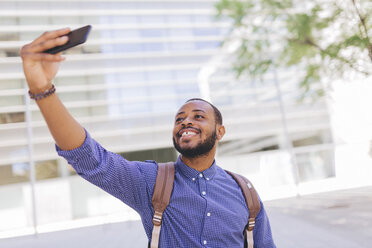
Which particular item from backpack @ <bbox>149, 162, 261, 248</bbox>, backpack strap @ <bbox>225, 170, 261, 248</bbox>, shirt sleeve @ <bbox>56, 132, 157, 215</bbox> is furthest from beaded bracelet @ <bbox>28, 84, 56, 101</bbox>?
backpack strap @ <bbox>225, 170, 261, 248</bbox>

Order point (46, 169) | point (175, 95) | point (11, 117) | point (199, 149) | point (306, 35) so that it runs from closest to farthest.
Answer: point (199, 149)
point (306, 35)
point (11, 117)
point (46, 169)
point (175, 95)

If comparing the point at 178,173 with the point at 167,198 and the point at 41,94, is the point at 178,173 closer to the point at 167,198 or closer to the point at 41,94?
the point at 167,198

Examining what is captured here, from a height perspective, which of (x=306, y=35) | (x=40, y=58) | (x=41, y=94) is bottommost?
(x=41, y=94)

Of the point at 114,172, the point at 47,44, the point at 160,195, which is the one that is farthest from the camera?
the point at 160,195

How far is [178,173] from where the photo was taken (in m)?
1.80

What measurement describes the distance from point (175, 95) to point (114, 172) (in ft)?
54.0

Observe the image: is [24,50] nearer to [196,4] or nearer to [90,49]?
[90,49]

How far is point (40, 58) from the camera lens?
41.9 inches

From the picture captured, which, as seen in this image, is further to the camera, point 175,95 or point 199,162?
point 175,95

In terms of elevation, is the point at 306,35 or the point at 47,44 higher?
the point at 306,35

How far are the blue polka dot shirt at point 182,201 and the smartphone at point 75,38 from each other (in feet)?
1.42

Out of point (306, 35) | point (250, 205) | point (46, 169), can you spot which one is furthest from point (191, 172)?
point (46, 169)

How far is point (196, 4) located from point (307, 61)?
10.0 m

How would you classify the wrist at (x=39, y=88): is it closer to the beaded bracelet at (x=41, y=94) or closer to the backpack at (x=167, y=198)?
the beaded bracelet at (x=41, y=94)
